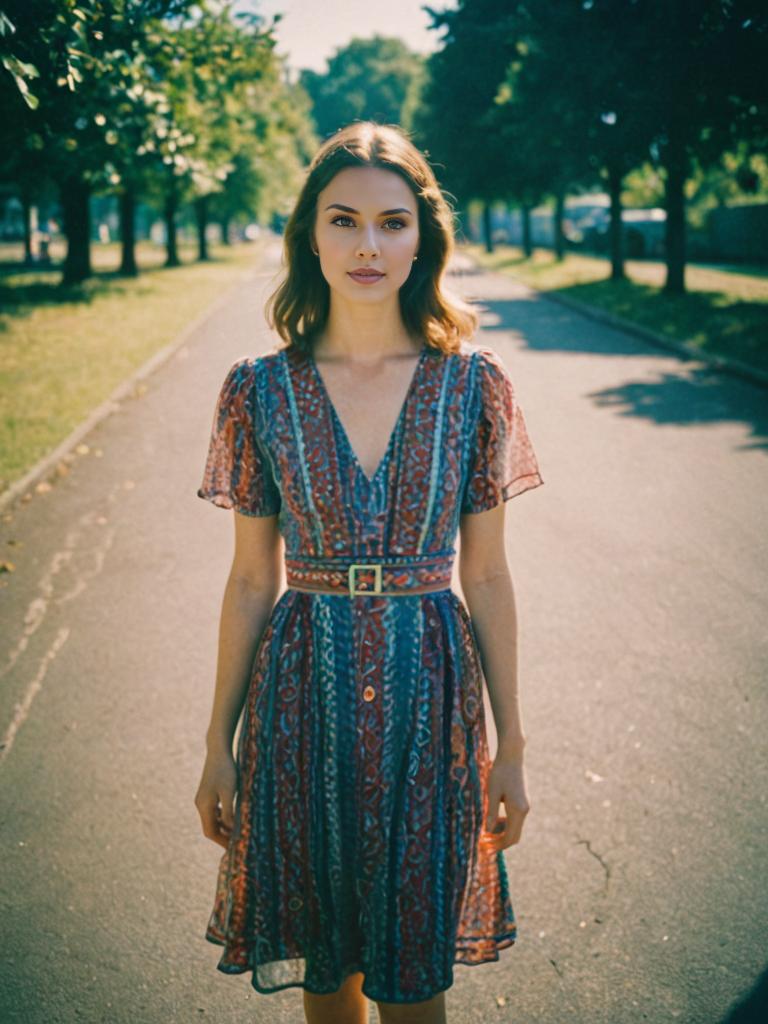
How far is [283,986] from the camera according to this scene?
6.48 feet

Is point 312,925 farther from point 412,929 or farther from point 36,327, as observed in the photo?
point 36,327

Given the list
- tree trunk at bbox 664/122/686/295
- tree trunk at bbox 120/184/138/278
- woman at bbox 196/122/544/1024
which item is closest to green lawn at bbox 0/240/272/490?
tree trunk at bbox 120/184/138/278

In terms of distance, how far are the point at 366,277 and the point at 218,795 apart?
48.4 inches

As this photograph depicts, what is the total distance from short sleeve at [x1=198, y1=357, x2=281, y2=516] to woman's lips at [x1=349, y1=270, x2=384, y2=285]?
302mm

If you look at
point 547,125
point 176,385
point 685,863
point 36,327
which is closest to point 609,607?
point 685,863

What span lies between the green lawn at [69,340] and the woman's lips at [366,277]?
6.07m

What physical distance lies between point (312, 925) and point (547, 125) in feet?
70.8

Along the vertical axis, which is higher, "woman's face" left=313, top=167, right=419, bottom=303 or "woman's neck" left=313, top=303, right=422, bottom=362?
"woman's face" left=313, top=167, right=419, bottom=303

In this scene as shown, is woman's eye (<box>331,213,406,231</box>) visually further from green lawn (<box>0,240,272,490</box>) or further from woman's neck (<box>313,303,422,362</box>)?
green lawn (<box>0,240,272,490</box>)

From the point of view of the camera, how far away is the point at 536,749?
147 inches

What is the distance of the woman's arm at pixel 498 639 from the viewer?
6.22 feet

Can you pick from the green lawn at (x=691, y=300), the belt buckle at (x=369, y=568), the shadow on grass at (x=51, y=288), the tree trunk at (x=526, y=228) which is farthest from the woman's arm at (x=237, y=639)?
the tree trunk at (x=526, y=228)

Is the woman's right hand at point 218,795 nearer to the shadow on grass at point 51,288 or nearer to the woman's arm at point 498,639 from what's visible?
the woman's arm at point 498,639

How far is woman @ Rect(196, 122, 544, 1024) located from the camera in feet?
5.88
